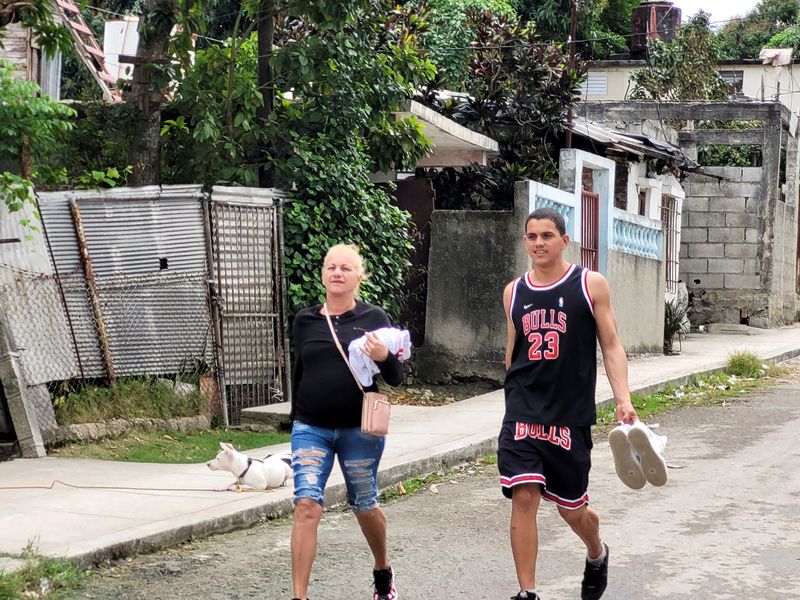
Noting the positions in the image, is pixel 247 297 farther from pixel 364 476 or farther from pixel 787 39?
pixel 787 39

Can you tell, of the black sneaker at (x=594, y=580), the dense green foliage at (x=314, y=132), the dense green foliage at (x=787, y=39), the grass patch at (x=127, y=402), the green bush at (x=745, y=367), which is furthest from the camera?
the dense green foliage at (x=787, y=39)

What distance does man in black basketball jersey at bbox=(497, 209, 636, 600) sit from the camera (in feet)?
17.6

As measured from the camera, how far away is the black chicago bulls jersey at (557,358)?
5434 mm

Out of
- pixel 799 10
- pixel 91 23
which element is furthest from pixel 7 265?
pixel 799 10

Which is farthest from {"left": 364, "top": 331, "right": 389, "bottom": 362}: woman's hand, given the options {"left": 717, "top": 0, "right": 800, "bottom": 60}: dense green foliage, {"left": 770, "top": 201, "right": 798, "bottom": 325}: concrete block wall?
{"left": 717, "top": 0, "right": 800, "bottom": 60}: dense green foliage

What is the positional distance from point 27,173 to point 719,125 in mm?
20256

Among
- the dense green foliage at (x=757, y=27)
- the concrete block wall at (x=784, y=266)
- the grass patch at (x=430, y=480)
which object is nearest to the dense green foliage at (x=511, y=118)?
the grass patch at (x=430, y=480)

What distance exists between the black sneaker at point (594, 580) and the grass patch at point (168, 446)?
486cm

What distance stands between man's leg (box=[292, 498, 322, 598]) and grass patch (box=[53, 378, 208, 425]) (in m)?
5.11

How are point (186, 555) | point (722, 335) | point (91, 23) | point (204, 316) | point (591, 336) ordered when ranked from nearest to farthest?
1. point (591, 336)
2. point (186, 555)
3. point (204, 316)
4. point (722, 335)
5. point (91, 23)

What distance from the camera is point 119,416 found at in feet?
34.4

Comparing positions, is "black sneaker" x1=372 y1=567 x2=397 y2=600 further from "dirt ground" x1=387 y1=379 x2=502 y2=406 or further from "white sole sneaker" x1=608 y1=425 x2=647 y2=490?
"dirt ground" x1=387 y1=379 x2=502 y2=406

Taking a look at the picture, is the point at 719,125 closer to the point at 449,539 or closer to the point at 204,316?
the point at 204,316

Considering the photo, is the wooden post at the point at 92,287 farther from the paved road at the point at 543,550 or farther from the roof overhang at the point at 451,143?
the roof overhang at the point at 451,143
